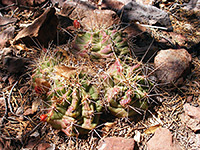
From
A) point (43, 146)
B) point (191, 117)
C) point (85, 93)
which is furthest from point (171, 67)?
point (43, 146)

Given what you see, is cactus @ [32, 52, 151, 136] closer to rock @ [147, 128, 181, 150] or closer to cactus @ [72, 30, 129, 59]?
cactus @ [72, 30, 129, 59]

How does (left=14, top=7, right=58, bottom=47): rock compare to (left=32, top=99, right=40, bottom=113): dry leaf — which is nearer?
(left=32, top=99, right=40, bottom=113): dry leaf

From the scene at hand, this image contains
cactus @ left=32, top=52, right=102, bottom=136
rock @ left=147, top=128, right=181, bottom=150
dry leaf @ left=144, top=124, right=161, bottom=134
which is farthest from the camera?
dry leaf @ left=144, top=124, right=161, bottom=134

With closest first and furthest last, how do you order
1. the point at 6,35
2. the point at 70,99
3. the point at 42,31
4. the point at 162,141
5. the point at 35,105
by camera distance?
the point at 70,99 < the point at 162,141 < the point at 35,105 < the point at 42,31 < the point at 6,35

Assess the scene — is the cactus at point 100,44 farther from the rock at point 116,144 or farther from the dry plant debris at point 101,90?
the rock at point 116,144

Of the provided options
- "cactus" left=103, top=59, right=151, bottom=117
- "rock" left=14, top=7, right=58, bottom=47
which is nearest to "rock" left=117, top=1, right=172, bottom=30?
"rock" left=14, top=7, right=58, bottom=47

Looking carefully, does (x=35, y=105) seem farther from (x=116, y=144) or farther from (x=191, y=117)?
(x=191, y=117)

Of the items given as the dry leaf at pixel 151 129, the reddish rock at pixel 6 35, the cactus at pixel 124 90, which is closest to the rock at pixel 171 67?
the cactus at pixel 124 90
